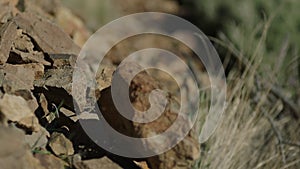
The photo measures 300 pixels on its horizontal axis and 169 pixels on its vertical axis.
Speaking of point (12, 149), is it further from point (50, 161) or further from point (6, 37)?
point (6, 37)

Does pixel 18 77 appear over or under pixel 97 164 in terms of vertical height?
over

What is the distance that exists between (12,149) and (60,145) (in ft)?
1.36

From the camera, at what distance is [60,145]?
7.97 feet

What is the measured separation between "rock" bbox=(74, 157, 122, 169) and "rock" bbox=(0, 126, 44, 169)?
29 cm

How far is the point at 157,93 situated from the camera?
2.54m

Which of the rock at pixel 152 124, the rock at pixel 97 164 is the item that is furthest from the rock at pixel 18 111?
the rock at pixel 152 124

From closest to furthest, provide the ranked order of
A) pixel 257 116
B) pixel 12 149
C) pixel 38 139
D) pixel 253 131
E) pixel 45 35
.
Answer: pixel 12 149, pixel 38 139, pixel 45 35, pixel 253 131, pixel 257 116

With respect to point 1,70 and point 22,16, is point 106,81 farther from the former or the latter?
point 22,16

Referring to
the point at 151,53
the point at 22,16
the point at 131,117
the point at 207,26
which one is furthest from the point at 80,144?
the point at 207,26

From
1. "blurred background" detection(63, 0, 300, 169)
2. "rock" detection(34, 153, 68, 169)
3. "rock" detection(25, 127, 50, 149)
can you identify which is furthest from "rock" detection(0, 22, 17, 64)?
"blurred background" detection(63, 0, 300, 169)

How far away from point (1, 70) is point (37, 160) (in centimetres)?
47

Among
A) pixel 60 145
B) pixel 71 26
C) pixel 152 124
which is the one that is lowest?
pixel 60 145

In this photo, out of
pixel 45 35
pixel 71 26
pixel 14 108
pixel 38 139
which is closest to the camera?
pixel 14 108

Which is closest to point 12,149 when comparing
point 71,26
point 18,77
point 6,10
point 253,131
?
point 18,77
